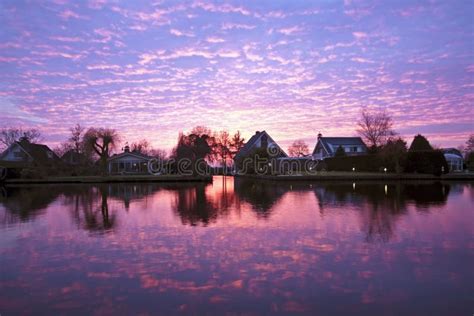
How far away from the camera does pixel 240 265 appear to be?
243 inches

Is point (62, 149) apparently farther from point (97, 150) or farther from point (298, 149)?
point (298, 149)

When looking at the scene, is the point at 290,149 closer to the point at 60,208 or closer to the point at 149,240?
the point at 60,208

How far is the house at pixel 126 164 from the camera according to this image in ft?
155

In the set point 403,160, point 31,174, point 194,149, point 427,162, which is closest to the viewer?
point 31,174

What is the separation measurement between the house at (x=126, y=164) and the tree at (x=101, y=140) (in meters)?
4.71

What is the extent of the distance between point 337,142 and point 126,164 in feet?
108

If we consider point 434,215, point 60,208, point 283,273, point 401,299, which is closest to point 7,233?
point 60,208

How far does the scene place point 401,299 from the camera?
465cm

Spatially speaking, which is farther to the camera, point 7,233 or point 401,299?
point 7,233

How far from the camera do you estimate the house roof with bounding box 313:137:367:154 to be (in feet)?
192

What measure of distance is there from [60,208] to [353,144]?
168 ft

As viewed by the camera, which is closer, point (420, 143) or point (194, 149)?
point (194, 149)

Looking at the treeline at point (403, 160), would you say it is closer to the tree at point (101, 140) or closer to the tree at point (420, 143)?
the tree at point (420, 143)

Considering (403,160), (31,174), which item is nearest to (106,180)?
(31,174)
